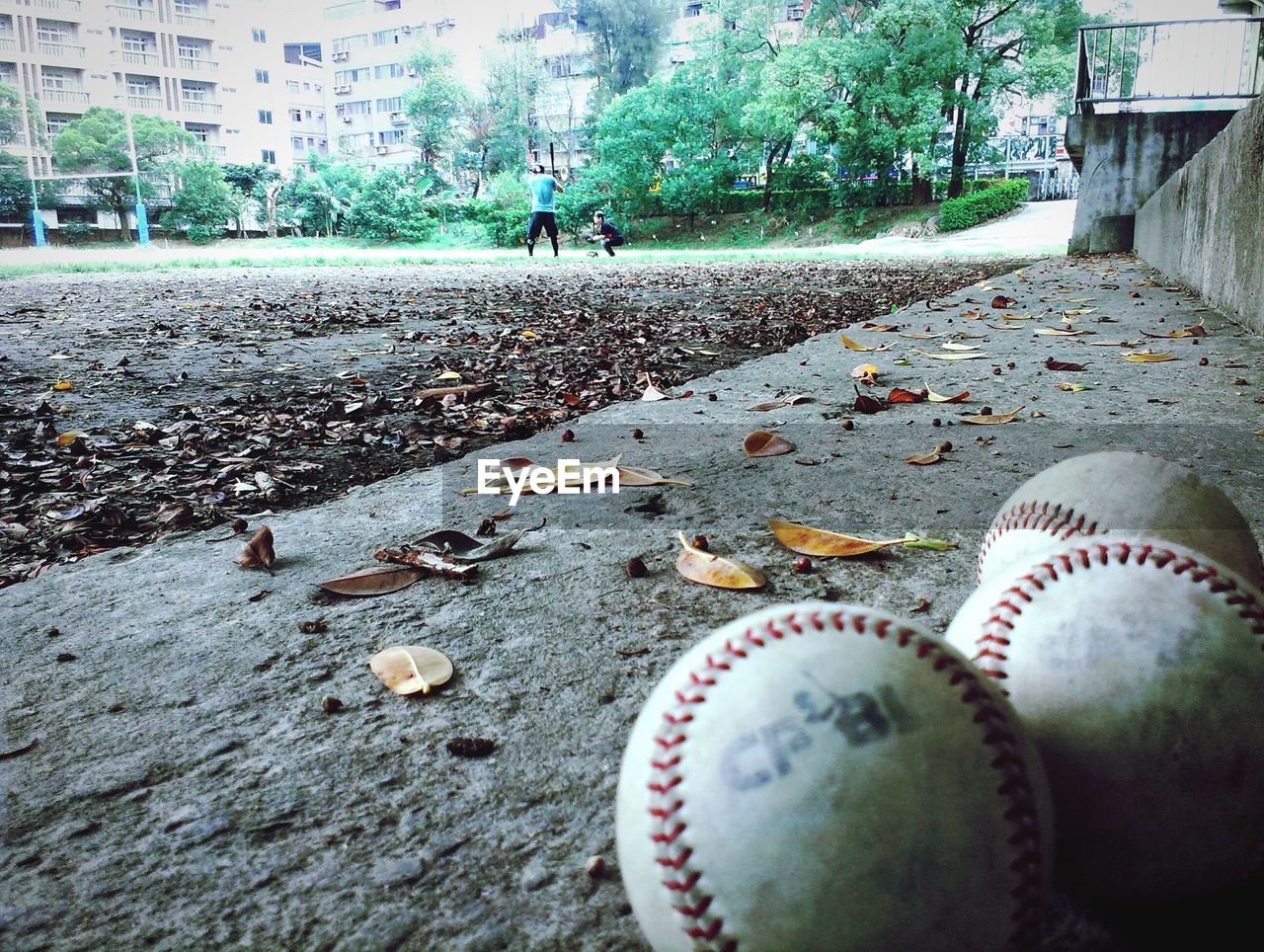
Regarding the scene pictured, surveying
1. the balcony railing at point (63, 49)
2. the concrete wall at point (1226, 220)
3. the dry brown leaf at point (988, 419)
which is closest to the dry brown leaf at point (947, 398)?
the dry brown leaf at point (988, 419)

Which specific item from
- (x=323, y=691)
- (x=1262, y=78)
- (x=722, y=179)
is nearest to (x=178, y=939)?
(x=323, y=691)

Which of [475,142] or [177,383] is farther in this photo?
[475,142]

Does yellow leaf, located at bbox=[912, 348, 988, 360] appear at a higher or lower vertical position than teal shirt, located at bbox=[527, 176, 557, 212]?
lower

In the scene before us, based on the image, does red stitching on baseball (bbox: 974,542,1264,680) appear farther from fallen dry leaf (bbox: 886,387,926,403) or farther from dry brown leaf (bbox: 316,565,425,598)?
fallen dry leaf (bbox: 886,387,926,403)

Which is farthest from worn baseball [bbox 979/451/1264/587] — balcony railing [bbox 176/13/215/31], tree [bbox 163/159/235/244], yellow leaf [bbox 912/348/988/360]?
balcony railing [bbox 176/13/215/31]

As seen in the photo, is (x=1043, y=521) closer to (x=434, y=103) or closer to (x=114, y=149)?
(x=114, y=149)

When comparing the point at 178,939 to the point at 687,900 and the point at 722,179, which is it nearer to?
the point at 687,900
